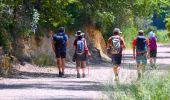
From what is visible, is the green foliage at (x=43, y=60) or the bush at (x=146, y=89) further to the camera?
the green foliage at (x=43, y=60)

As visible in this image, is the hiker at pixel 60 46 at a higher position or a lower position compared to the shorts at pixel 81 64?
higher

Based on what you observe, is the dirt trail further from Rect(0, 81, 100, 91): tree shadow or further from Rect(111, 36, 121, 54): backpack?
Rect(111, 36, 121, 54): backpack

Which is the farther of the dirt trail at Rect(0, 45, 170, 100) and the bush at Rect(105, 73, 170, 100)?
the dirt trail at Rect(0, 45, 170, 100)

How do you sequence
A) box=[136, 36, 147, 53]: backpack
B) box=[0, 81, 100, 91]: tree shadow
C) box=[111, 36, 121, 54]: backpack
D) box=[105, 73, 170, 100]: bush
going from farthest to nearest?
box=[136, 36, 147, 53]: backpack < box=[111, 36, 121, 54]: backpack < box=[0, 81, 100, 91]: tree shadow < box=[105, 73, 170, 100]: bush

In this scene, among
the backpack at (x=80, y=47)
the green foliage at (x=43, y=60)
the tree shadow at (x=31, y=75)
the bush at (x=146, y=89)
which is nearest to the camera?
the bush at (x=146, y=89)

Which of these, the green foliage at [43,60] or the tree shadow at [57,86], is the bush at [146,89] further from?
the green foliage at [43,60]

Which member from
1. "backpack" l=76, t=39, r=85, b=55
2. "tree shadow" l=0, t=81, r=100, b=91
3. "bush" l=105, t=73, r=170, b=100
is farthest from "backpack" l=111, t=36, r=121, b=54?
"bush" l=105, t=73, r=170, b=100

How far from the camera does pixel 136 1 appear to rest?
33156mm

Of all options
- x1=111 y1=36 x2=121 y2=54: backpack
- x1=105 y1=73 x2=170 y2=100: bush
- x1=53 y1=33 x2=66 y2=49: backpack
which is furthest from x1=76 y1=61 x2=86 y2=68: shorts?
x1=105 y1=73 x2=170 y2=100: bush

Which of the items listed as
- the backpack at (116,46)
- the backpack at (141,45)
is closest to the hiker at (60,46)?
the backpack at (141,45)

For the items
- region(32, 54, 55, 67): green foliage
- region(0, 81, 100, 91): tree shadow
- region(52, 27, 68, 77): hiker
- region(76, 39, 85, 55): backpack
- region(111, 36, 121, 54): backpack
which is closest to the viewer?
region(0, 81, 100, 91): tree shadow

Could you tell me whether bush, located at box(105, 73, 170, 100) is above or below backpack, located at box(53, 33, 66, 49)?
below

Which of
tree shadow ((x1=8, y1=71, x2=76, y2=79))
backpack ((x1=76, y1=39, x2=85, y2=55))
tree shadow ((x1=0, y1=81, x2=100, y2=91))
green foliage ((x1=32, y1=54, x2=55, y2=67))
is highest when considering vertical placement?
backpack ((x1=76, y1=39, x2=85, y2=55))

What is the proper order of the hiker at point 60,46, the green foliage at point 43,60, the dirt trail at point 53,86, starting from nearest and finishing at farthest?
the dirt trail at point 53,86 → the hiker at point 60,46 → the green foliage at point 43,60
